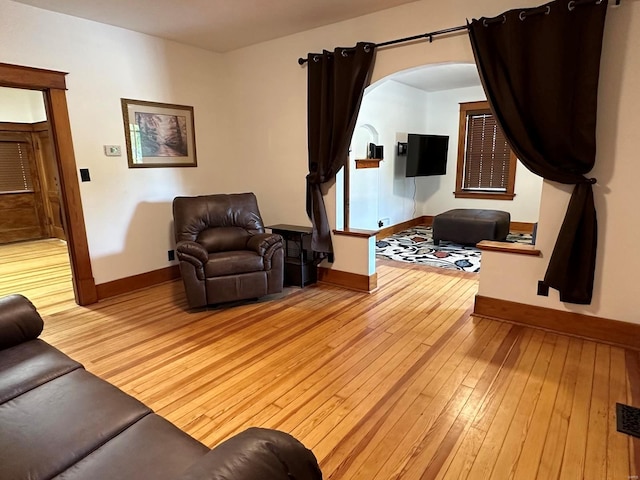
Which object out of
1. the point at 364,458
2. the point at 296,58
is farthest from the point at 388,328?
the point at 296,58

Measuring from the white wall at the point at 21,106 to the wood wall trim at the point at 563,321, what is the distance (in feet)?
23.7

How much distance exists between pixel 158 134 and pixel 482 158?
18.6 feet

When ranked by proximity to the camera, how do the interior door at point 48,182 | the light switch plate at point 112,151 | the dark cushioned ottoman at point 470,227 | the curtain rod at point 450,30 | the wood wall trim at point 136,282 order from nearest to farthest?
the curtain rod at point 450,30, the light switch plate at point 112,151, the wood wall trim at point 136,282, the dark cushioned ottoman at point 470,227, the interior door at point 48,182

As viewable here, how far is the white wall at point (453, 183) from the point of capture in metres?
6.61

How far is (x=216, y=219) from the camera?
12.9 feet

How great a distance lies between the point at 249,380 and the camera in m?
2.36

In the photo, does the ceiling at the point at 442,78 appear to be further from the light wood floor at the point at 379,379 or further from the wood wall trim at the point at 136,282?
the wood wall trim at the point at 136,282

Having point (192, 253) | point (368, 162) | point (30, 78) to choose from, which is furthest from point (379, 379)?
point (368, 162)

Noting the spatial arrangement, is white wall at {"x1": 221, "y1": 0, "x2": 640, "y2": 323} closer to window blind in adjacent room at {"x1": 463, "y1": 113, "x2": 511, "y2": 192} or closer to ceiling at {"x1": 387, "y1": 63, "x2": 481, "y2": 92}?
ceiling at {"x1": 387, "y1": 63, "x2": 481, "y2": 92}

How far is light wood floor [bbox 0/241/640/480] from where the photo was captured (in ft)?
5.76

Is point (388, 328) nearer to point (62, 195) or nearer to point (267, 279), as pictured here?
point (267, 279)

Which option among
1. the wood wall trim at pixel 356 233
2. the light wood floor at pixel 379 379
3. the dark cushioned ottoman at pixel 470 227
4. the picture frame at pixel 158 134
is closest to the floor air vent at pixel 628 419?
the light wood floor at pixel 379 379

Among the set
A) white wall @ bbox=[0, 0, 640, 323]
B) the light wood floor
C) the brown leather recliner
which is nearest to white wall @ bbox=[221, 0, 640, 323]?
white wall @ bbox=[0, 0, 640, 323]

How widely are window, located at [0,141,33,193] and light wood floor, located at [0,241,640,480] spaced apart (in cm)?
399
